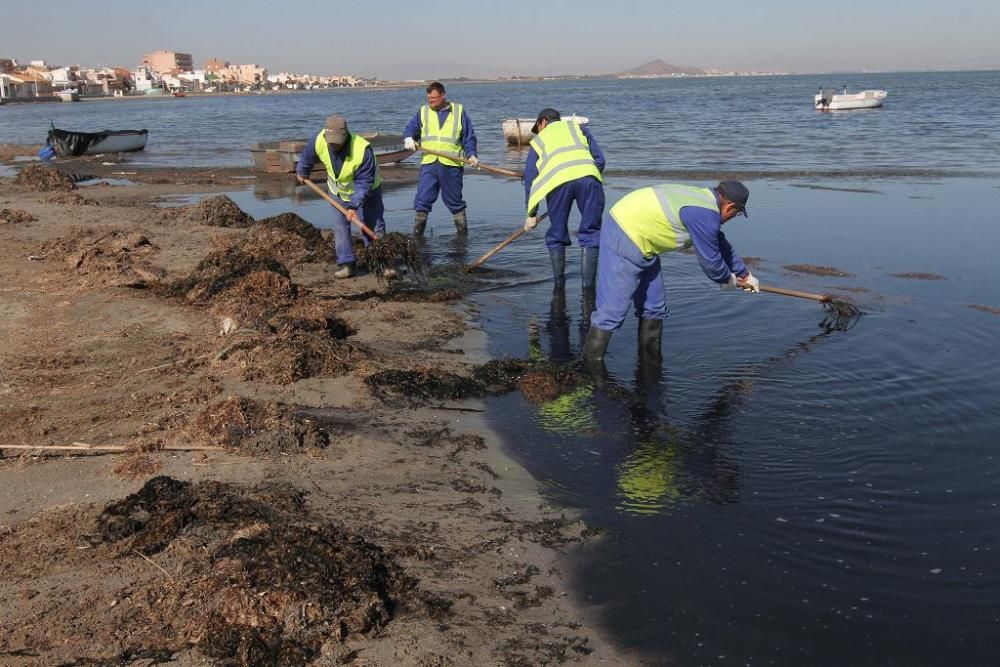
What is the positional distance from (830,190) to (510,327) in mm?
9546

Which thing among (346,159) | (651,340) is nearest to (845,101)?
(346,159)

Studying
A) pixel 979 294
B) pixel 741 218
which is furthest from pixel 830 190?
pixel 979 294

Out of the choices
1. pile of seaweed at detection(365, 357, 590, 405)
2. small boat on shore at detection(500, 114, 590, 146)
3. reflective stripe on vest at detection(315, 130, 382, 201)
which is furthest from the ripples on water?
pile of seaweed at detection(365, 357, 590, 405)

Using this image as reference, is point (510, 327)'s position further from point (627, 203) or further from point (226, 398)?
point (226, 398)

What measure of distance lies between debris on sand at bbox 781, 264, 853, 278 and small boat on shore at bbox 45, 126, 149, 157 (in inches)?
861

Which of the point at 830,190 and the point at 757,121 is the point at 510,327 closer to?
the point at 830,190

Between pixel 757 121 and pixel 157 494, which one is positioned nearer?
pixel 157 494

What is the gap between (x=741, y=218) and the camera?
39.7 ft

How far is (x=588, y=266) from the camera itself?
27.2 feet

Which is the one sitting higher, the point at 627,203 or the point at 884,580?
the point at 627,203

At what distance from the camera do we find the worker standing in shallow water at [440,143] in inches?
415

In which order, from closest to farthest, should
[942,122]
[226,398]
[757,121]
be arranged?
[226,398] < [942,122] < [757,121]

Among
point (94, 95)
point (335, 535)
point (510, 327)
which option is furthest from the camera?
point (94, 95)

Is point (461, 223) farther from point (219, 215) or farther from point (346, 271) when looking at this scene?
point (219, 215)
